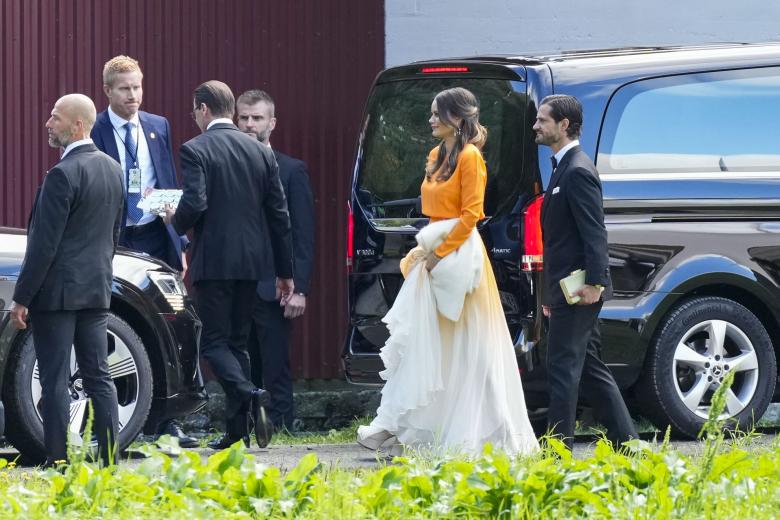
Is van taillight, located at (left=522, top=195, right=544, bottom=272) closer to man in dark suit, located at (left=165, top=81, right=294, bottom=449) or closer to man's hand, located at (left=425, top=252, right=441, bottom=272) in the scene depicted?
man's hand, located at (left=425, top=252, right=441, bottom=272)

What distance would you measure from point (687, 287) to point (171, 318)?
8.57 ft

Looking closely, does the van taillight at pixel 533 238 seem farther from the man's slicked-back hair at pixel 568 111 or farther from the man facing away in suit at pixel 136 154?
the man facing away in suit at pixel 136 154

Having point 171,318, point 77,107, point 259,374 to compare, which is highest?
point 77,107

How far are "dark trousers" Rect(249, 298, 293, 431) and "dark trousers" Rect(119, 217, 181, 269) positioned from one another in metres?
0.63

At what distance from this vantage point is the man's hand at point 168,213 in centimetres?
855

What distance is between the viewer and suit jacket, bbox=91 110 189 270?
923 centimetres

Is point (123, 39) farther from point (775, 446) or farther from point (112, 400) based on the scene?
point (775, 446)

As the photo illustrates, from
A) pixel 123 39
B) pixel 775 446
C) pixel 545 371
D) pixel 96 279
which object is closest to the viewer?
pixel 775 446

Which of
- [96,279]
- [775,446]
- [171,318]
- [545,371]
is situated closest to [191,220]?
[171,318]

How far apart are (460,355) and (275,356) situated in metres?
2.29

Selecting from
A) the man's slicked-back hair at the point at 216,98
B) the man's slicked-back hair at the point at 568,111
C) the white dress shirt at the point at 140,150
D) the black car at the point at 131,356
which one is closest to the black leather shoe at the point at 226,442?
the black car at the point at 131,356

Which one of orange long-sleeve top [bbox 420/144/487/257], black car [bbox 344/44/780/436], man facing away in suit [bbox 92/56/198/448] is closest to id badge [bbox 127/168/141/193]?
man facing away in suit [bbox 92/56/198/448]

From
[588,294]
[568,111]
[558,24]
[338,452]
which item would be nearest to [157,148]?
[338,452]

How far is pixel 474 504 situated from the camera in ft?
17.5
